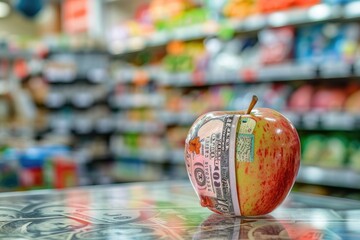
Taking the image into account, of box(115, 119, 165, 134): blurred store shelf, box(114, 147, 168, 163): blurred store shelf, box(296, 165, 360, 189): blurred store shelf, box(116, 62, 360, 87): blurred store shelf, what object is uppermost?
box(116, 62, 360, 87): blurred store shelf

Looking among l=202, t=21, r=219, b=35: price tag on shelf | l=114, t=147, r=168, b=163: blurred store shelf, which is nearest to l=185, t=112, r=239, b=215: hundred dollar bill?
l=202, t=21, r=219, b=35: price tag on shelf

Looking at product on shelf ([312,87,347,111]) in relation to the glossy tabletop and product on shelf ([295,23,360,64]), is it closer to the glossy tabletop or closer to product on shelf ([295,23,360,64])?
product on shelf ([295,23,360,64])

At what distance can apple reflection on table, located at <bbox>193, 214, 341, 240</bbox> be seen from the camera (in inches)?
39.4

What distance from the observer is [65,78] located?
7.38 m

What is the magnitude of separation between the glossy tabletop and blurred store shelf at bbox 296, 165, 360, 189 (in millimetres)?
2299

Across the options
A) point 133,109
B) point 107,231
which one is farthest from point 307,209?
point 133,109

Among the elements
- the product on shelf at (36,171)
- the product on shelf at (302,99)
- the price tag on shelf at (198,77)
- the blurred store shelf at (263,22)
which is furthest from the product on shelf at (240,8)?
the product on shelf at (36,171)

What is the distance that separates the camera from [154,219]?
1.15 metres

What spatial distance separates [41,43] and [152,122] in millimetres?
2235

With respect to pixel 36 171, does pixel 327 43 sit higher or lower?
higher

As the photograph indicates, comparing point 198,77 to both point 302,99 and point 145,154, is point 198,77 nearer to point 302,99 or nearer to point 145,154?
point 302,99

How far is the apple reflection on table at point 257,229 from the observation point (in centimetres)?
100

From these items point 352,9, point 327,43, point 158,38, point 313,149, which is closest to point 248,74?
point 327,43

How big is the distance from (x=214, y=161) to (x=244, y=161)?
58mm
